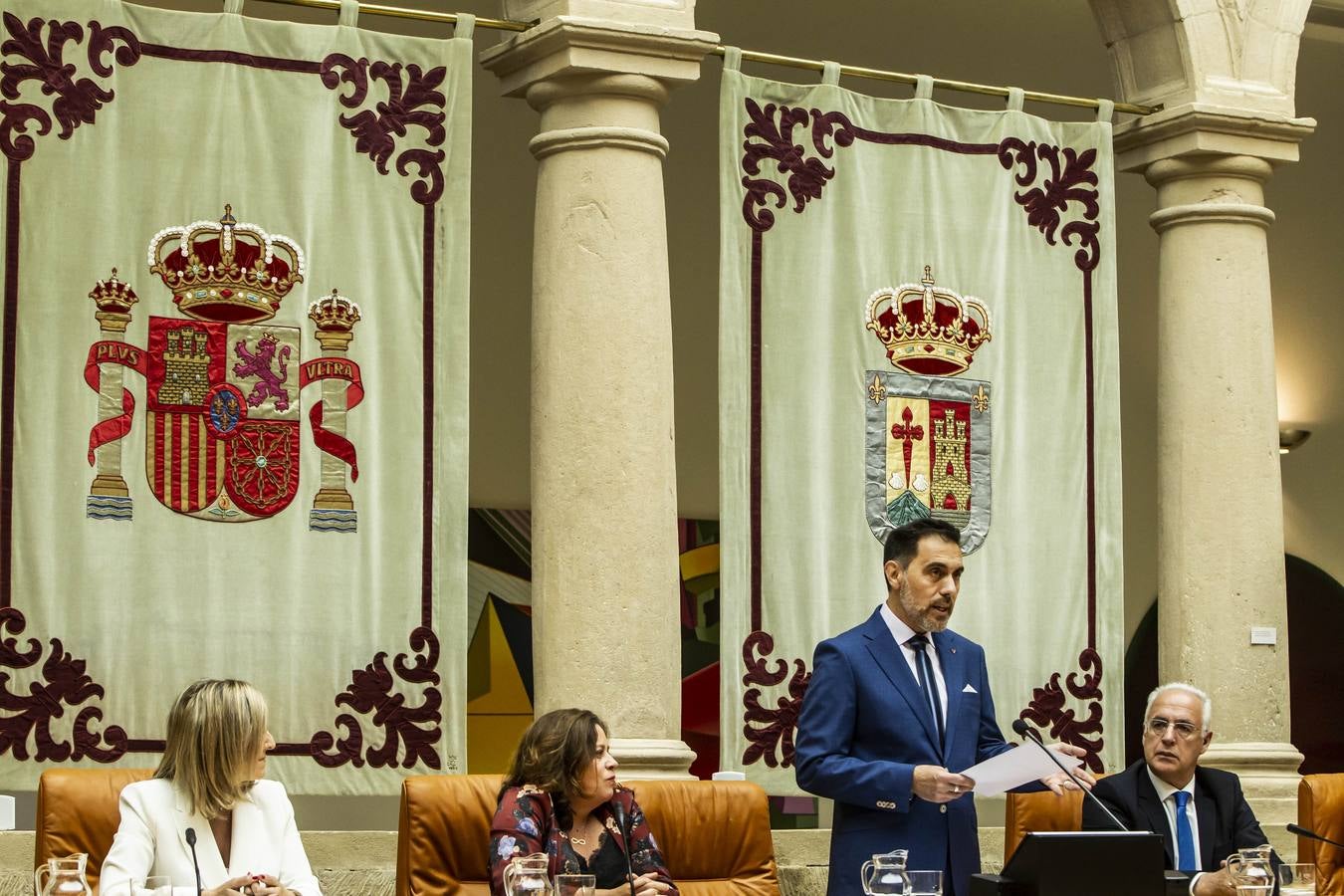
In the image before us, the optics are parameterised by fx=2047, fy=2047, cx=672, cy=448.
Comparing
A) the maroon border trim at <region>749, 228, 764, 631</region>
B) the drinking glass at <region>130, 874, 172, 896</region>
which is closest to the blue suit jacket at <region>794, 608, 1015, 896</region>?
the drinking glass at <region>130, 874, 172, 896</region>

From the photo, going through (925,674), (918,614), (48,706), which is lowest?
(48,706)

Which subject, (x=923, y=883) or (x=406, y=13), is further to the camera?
(x=406, y=13)

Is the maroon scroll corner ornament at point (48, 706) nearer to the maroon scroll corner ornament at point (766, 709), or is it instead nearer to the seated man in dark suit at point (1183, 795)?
the maroon scroll corner ornament at point (766, 709)

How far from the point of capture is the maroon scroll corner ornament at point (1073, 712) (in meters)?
7.38

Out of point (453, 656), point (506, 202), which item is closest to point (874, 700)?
point (453, 656)

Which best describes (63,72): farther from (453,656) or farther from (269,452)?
(453,656)

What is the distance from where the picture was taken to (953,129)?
7508mm

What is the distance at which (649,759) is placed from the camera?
20.9 ft

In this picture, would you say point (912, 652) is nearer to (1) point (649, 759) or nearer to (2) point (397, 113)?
(1) point (649, 759)

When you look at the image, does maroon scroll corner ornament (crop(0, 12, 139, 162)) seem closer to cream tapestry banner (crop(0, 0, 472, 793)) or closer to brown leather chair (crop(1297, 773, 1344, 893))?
cream tapestry banner (crop(0, 0, 472, 793))

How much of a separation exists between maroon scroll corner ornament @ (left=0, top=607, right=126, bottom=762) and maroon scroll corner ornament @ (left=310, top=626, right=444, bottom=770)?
0.66 meters

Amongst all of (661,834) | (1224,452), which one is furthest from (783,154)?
(661,834)

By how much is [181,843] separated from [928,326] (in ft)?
12.7

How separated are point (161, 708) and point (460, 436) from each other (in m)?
1.26
